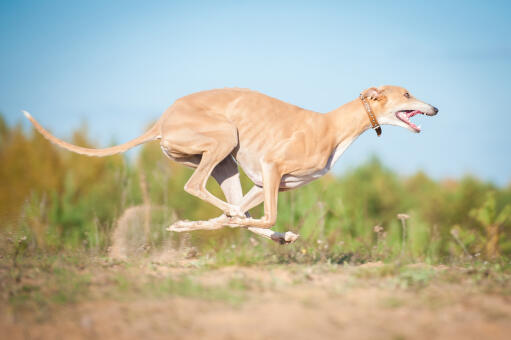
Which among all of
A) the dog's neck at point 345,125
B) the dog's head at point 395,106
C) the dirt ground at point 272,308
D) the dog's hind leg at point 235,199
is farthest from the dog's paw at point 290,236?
the dog's head at point 395,106

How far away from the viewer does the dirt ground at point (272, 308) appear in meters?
3.64

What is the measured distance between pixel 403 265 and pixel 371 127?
226 cm

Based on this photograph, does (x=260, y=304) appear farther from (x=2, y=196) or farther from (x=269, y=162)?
(x=2, y=196)

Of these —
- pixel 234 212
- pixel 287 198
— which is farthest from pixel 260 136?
pixel 287 198

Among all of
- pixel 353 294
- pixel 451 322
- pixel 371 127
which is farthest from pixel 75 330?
pixel 371 127

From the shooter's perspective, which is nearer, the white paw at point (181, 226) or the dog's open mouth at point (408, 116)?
the white paw at point (181, 226)

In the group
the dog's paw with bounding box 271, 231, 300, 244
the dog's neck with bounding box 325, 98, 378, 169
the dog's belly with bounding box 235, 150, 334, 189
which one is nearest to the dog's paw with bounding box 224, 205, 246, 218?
the dog's belly with bounding box 235, 150, 334, 189

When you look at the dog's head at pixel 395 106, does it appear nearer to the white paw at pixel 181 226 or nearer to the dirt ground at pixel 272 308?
the dirt ground at pixel 272 308

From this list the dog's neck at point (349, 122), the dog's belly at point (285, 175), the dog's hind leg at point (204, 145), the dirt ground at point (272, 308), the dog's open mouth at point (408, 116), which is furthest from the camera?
the dog's open mouth at point (408, 116)

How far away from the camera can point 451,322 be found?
12.7ft

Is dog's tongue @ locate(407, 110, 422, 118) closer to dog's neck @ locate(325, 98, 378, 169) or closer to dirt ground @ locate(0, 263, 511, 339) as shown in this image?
dog's neck @ locate(325, 98, 378, 169)

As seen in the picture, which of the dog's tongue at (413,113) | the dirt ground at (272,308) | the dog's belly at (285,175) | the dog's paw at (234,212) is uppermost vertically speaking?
the dog's tongue at (413,113)

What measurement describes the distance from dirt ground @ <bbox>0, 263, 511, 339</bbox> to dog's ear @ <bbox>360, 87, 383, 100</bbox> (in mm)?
2875

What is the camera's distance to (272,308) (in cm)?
395
